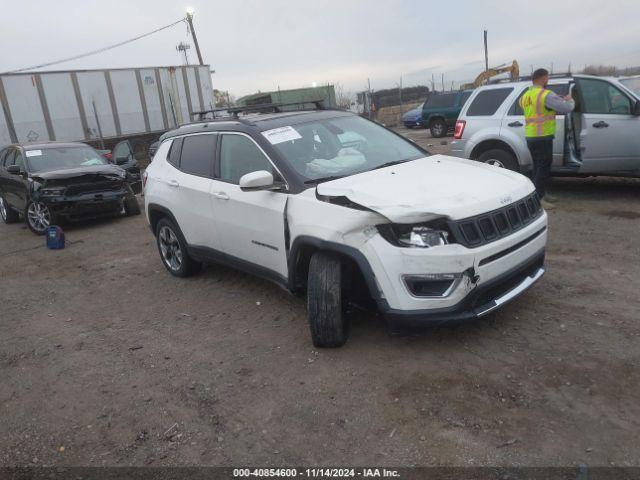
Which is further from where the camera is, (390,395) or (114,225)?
(114,225)

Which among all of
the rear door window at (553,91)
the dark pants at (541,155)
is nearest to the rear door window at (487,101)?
the rear door window at (553,91)

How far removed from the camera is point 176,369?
371 cm

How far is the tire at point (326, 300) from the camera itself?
11.4ft

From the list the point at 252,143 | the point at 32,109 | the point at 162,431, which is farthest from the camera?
the point at 32,109

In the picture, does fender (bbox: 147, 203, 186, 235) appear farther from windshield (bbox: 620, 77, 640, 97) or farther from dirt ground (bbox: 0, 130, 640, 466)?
windshield (bbox: 620, 77, 640, 97)

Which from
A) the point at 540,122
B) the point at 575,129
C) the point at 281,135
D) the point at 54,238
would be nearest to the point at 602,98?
the point at 575,129

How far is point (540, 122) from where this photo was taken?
6688mm

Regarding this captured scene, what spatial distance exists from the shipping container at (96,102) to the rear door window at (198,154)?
1721 cm

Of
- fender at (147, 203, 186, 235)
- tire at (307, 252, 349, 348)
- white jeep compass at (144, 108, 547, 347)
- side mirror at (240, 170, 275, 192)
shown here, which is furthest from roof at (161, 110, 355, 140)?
tire at (307, 252, 349, 348)

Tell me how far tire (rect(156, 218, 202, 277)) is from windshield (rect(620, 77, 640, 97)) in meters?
6.60

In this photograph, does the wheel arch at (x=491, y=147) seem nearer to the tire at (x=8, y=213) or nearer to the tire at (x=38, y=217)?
the tire at (x=38, y=217)

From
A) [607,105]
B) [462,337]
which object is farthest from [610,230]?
[462,337]

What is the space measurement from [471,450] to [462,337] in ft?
3.87

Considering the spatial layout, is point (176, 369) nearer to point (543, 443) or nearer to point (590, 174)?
point (543, 443)
